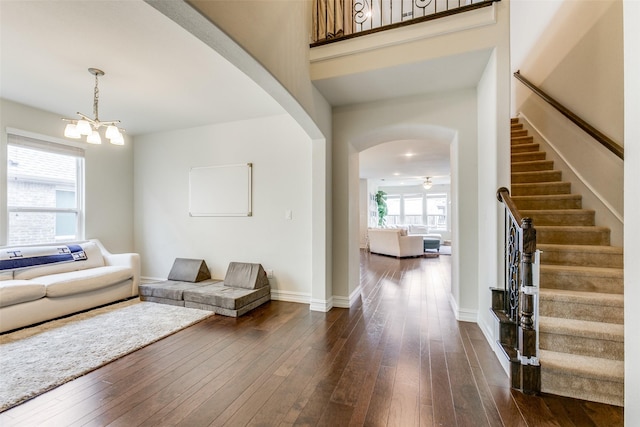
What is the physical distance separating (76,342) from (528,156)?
18.8ft

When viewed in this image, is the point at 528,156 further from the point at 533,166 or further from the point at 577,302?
the point at 577,302

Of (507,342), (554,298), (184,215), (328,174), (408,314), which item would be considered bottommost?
(408,314)

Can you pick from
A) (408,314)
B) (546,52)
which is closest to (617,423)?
(408,314)

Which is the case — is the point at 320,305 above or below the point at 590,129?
below

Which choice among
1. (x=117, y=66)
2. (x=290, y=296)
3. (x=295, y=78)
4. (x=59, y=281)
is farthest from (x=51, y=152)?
(x=290, y=296)

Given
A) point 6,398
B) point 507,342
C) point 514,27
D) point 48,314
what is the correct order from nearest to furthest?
point 6,398 → point 507,342 → point 48,314 → point 514,27

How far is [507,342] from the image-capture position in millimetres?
1996

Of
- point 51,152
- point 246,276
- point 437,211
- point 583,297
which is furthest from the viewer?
point 437,211

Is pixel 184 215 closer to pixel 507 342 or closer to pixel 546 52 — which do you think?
pixel 507 342

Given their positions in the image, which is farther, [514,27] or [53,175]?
[514,27]

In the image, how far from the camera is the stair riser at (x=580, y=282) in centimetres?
207

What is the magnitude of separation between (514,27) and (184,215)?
7.00 metres

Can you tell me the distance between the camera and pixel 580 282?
2.15 meters

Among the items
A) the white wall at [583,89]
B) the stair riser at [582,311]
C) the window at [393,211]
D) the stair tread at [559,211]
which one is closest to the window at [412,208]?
the window at [393,211]
